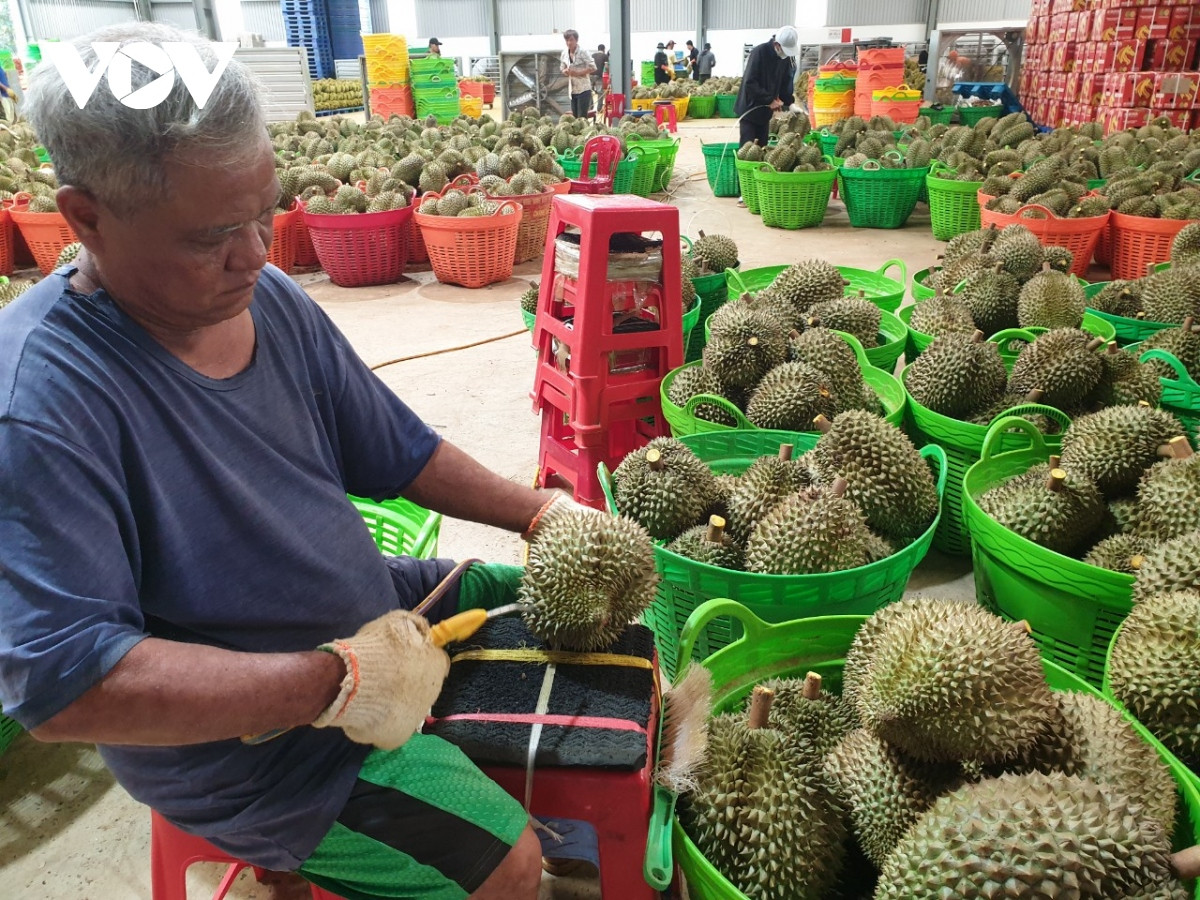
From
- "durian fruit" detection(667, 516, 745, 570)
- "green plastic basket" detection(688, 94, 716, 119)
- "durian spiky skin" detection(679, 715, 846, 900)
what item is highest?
"green plastic basket" detection(688, 94, 716, 119)

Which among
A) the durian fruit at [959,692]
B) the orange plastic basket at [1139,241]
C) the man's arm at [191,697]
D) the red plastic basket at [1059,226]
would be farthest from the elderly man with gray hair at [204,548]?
the orange plastic basket at [1139,241]

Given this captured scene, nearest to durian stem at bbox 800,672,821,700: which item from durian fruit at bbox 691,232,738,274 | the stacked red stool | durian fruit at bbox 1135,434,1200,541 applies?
durian fruit at bbox 1135,434,1200,541

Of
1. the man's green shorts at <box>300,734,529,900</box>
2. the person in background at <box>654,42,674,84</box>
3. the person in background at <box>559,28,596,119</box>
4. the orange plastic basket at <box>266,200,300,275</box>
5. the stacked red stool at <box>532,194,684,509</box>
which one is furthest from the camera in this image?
the person in background at <box>654,42,674,84</box>

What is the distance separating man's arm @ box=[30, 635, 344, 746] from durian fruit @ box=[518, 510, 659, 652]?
0.59 m

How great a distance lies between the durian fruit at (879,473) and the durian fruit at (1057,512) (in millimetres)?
250

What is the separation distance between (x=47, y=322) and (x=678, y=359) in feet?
8.94

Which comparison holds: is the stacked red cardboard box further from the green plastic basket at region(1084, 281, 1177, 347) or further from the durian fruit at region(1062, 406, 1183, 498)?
the durian fruit at region(1062, 406, 1183, 498)

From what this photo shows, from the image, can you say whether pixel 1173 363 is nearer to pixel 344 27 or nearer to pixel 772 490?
pixel 772 490

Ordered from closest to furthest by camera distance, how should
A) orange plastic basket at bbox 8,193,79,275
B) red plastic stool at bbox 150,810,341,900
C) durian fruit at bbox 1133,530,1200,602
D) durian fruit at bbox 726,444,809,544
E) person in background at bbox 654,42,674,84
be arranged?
red plastic stool at bbox 150,810,341,900
durian fruit at bbox 1133,530,1200,602
durian fruit at bbox 726,444,809,544
orange plastic basket at bbox 8,193,79,275
person in background at bbox 654,42,674,84

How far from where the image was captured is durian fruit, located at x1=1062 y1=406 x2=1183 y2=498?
261 cm

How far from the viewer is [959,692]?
1.51m

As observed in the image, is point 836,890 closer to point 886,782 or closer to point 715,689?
point 886,782

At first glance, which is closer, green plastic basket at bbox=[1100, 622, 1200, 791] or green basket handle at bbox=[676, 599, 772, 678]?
green plastic basket at bbox=[1100, 622, 1200, 791]

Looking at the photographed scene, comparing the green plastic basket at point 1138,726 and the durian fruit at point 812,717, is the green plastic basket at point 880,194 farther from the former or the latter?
the durian fruit at point 812,717
